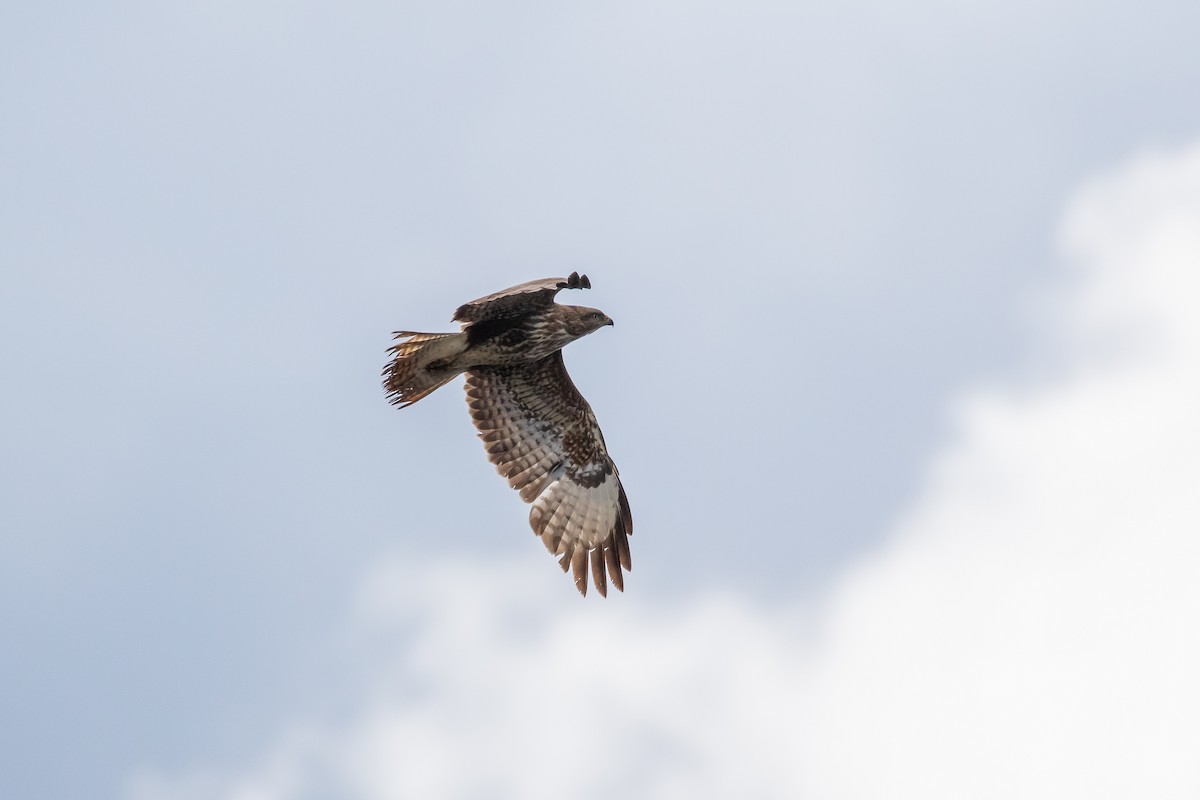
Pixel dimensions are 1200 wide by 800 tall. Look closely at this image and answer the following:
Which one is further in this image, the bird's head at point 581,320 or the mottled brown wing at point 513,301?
the bird's head at point 581,320

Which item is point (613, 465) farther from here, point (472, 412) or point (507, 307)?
point (507, 307)

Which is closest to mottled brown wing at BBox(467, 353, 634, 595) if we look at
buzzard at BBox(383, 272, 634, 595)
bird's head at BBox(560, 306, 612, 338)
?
buzzard at BBox(383, 272, 634, 595)

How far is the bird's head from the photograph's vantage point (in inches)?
484

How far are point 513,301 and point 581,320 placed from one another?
2.37 feet

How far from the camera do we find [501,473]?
528 inches

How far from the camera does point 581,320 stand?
12305 millimetres

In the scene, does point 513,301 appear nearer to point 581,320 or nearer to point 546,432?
point 581,320

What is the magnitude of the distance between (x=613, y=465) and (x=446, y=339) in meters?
2.36

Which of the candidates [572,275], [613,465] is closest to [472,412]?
[613,465]

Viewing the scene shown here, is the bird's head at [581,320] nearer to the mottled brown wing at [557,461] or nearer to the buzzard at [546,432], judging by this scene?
the buzzard at [546,432]

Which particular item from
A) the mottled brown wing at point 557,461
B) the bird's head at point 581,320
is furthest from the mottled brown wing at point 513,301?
the mottled brown wing at point 557,461

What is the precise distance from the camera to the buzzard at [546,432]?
40.7 feet

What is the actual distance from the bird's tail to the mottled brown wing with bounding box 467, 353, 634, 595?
71 centimetres

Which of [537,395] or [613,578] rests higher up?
[537,395]
